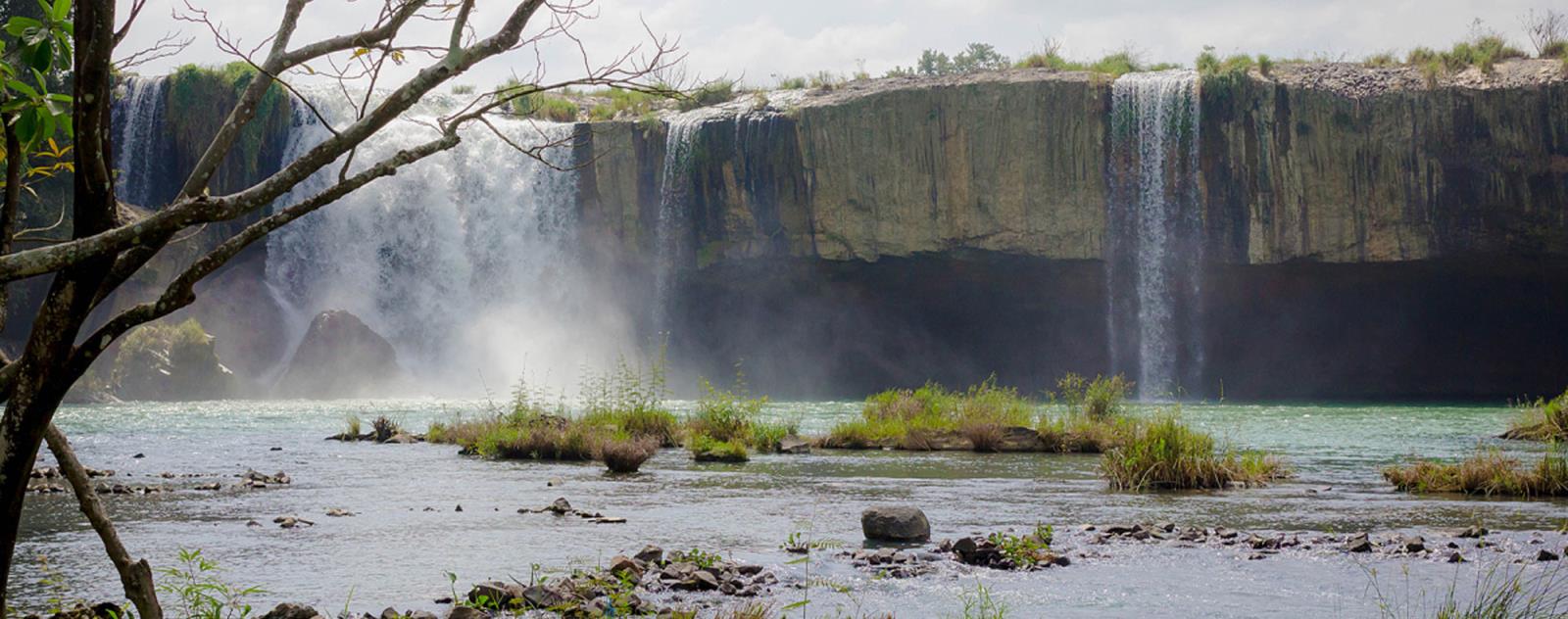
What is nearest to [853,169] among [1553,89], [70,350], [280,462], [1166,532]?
[1553,89]

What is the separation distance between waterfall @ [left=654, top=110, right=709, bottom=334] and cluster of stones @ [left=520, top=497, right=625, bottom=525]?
3083 centimetres

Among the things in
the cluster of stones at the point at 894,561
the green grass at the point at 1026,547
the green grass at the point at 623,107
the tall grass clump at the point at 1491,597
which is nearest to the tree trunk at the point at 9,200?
the cluster of stones at the point at 894,561

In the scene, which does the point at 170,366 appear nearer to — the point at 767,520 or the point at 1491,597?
the point at 767,520

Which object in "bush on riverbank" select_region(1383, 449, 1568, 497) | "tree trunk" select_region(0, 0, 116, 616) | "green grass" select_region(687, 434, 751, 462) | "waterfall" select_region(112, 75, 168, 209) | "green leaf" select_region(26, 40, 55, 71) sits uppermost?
"waterfall" select_region(112, 75, 168, 209)

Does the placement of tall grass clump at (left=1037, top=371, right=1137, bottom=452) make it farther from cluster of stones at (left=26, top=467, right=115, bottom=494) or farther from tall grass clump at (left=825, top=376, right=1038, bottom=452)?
cluster of stones at (left=26, top=467, right=115, bottom=494)

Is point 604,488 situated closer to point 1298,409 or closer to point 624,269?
point 1298,409

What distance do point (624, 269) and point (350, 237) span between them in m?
8.36

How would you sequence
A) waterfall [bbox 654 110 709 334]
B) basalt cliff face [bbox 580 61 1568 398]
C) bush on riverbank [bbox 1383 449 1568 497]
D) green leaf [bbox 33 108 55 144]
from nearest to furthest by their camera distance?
green leaf [bbox 33 108 55 144]
bush on riverbank [bbox 1383 449 1568 497]
basalt cliff face [bbox 580 61 1568 398]
waterfall [bbox 654 110 709 334]

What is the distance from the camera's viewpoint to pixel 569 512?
11664 millimetres

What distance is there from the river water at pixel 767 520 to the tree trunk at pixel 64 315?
3.60 m

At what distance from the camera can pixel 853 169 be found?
41.6 meters

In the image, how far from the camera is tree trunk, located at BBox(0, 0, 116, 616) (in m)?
4.01

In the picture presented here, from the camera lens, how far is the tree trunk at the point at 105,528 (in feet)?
14.1

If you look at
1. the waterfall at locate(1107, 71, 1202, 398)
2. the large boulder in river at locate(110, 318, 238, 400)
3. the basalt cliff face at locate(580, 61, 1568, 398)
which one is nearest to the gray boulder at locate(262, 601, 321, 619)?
the basalt cliff face at locate(580, 61, 1568, 398)
